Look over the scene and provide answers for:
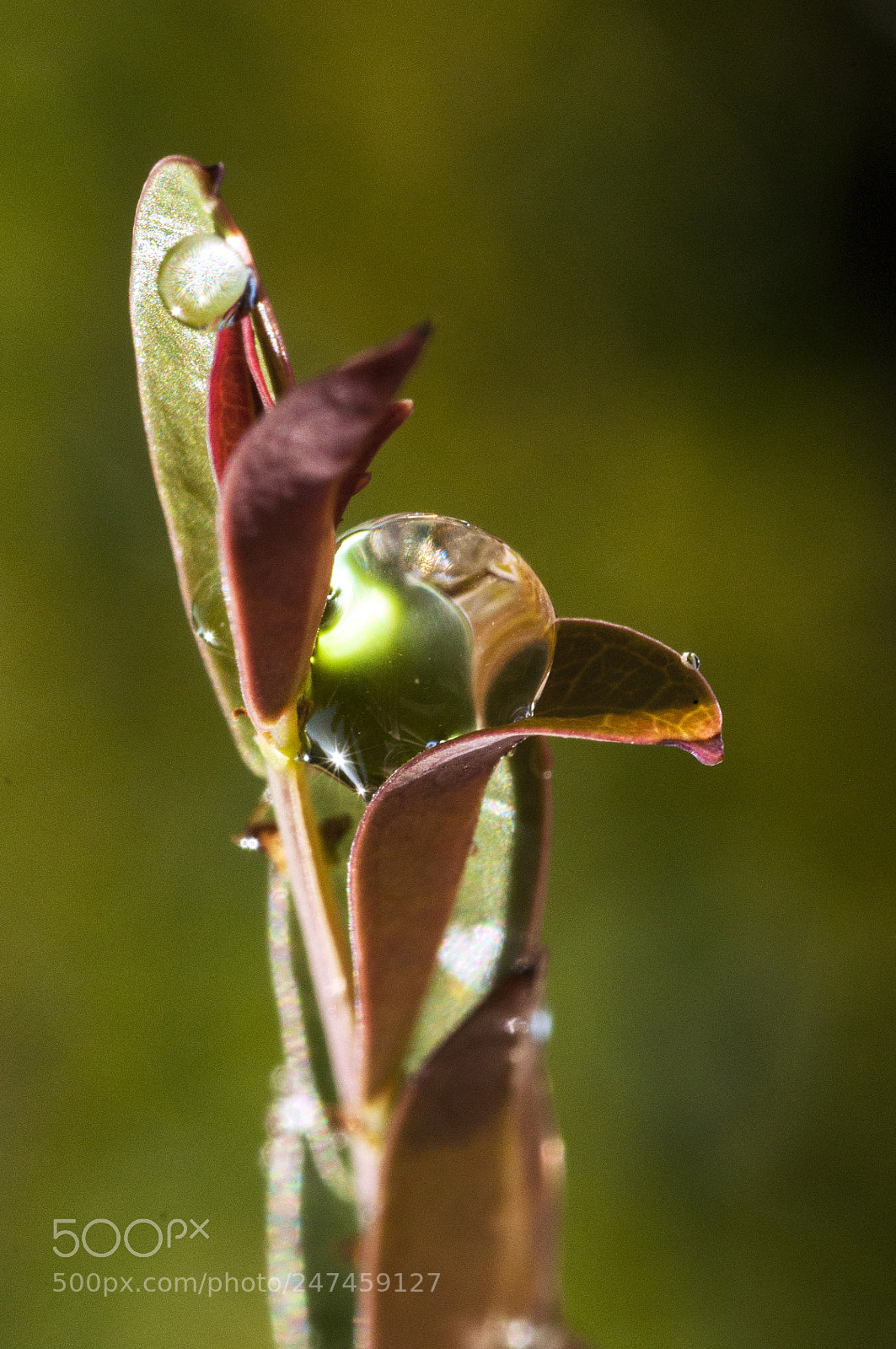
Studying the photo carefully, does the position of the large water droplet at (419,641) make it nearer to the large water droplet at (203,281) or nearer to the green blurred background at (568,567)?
the large water droplet at (203,281)

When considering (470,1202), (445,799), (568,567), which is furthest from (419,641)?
(568,567)

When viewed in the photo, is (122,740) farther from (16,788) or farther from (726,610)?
(726,610)

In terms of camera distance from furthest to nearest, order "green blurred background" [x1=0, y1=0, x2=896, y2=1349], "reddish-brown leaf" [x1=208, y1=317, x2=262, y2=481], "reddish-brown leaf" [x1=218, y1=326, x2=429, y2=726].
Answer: "green blurred background" [x1=0, y1=0, x2=896, y2=1349], "reddish-brown leaf" [x1=208, y1=317, x2=262, y2=481], "reddish-brown leaf" [x1=218, y1=326, x2=429, y2=726]

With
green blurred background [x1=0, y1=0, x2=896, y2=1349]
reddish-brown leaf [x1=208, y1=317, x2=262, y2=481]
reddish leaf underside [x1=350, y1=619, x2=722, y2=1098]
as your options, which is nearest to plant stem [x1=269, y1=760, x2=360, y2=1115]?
reddish leaf underside [x1=350, y1=619, x2=722, y2=1098]

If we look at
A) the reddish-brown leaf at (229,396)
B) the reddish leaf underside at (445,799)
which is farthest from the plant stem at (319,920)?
the reddish-brown leaf at (229,396)

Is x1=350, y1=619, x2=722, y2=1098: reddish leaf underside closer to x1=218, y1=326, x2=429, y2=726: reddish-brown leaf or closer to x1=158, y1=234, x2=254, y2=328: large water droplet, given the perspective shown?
x1=218, y1=326, x2=429, y2=726: reddish-brown leaf

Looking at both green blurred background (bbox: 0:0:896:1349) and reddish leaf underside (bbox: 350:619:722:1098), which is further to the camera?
green blurred background (bbox: 0:0:896:1349)
